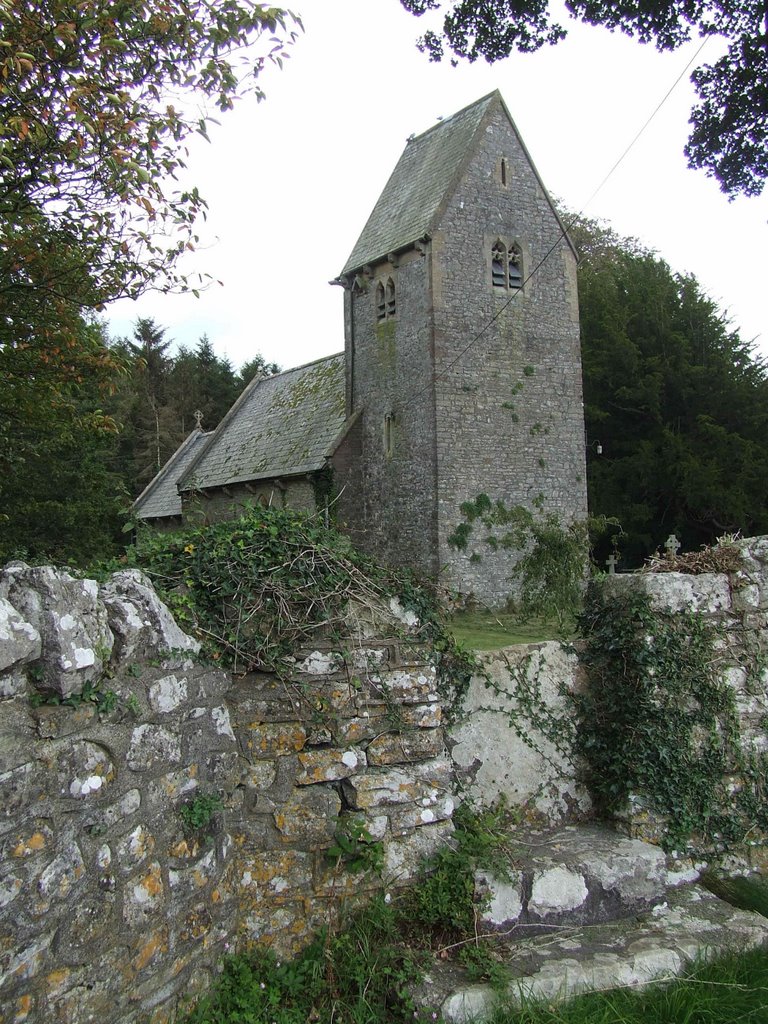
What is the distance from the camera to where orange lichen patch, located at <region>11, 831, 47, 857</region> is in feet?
8.13

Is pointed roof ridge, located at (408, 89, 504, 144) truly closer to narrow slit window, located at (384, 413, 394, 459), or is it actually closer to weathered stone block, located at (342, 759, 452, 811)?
narrow slit window, located at (384, 413, 394, 459)

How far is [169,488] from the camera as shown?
33.6 metres

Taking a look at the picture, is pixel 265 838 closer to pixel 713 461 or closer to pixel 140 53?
pixel 140 53

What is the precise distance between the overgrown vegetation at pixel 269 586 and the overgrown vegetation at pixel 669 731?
1.15 m

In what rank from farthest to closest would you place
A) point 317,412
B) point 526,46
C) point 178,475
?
point 178,475, point 317,412, point 526,46

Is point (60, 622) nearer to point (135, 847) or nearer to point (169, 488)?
point (135, 847)

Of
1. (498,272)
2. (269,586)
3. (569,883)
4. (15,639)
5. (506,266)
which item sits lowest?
(569,883)

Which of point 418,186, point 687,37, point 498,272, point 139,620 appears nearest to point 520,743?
point 139,620

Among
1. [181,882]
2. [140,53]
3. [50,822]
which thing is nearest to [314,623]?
[181,882]

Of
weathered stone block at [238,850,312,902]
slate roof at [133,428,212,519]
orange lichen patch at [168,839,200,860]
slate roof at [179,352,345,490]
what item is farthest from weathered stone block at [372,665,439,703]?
slate roof at [133,428,212,519]

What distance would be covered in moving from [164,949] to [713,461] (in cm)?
2975

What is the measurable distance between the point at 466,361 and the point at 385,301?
10.6 ft

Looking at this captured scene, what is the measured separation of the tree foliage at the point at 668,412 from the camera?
2942cm

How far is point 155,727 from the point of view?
3068 millimetres
